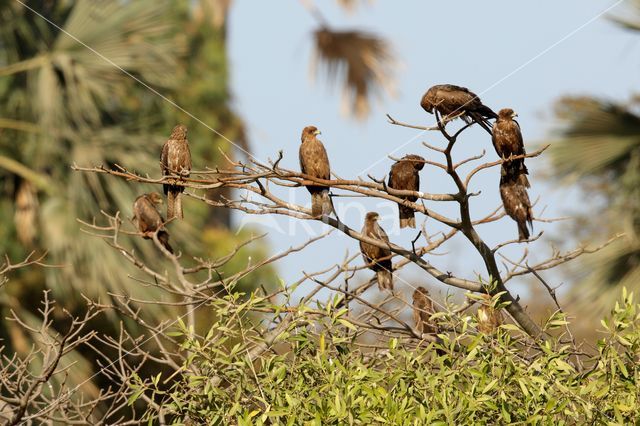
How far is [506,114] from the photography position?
421cm

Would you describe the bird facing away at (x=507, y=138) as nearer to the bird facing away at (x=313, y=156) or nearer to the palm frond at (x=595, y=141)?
the bird facing away at (x=313, y=156)

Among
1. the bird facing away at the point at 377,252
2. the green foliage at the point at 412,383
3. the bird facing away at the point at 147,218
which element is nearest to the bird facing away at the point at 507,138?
the bird facing away at the point at 377,252

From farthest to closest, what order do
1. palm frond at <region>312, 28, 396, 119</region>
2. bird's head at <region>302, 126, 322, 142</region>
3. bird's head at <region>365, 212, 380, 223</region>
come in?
palm frond at <region>312, 28, 396, 119</region> < bird's head at <region>365, 212, 380, 223</region> < bird's head at <region>302, 126, 322, 142</region>

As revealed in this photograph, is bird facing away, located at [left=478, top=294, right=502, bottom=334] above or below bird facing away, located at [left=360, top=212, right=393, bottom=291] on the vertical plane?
below

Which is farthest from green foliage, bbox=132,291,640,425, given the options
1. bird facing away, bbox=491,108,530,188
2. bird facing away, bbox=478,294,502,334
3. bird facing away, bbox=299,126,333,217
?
bird facing away, bbox=299,126,333,217

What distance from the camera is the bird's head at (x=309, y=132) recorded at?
495 centimetres

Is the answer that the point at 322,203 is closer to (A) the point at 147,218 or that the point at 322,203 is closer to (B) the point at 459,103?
(B) the point at 459,103

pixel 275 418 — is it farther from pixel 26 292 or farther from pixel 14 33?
pixel 26 292

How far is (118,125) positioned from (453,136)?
6.15 metres

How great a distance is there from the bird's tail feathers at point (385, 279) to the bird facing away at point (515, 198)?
67cm

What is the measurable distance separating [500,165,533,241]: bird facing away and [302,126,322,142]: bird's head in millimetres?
1181

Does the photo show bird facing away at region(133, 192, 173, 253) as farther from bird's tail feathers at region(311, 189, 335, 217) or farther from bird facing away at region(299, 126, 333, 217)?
bird's tail feathers at region(311, 189, 335, 217)

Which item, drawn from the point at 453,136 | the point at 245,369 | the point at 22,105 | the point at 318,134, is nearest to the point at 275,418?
the point at 245,369

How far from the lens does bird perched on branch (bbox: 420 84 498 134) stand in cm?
426
